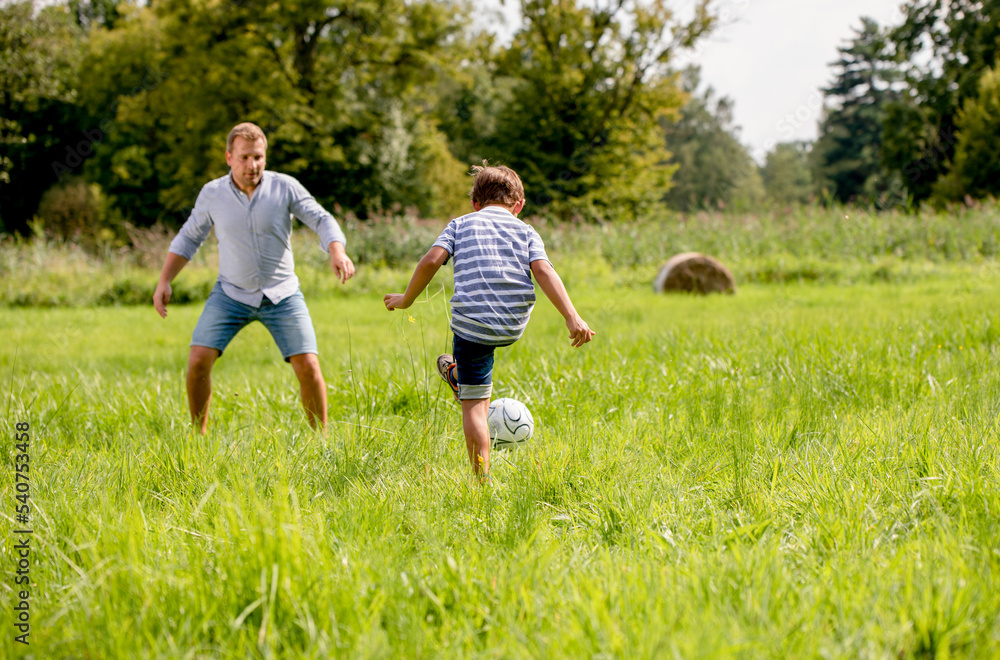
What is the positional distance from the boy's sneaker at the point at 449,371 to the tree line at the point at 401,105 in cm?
2032

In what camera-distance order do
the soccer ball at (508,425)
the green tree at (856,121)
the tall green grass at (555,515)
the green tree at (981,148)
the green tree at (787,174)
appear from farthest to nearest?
the green tree at (787,174), the green tree at (856,121), the green tree at (981,148), the soccer ball at (508,425), the tall green grass at (555,515)

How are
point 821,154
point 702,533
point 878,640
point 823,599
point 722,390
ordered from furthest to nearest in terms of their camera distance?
point 821,154 < point 722,390 < point 702,533 < point 823,599 < point 878,640

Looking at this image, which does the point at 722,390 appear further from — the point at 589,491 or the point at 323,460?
the point at 323,460

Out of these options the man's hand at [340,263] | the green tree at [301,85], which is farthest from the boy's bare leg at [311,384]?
the green tree at [301,85]

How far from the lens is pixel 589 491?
2.70 meters

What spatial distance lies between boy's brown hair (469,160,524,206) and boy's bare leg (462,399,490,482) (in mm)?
957

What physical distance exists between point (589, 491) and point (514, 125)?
30799 mm

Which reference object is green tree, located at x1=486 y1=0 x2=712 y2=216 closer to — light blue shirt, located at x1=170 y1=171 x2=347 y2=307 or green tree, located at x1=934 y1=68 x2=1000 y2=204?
green tree, located at x1=934 y1=68 x2=1000 y2=204

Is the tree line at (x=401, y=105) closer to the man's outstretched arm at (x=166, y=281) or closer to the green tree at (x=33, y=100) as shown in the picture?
the green tree at (x=33, y=100)

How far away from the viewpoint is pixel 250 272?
4.12m

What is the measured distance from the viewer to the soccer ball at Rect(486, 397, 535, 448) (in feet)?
11.7

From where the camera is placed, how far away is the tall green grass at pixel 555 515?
1.71 metres

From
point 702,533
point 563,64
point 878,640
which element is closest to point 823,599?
point 878,640

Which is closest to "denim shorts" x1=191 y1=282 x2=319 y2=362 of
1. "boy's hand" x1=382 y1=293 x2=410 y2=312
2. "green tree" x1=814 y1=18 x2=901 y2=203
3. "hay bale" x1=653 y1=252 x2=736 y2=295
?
"boy's hand" x1=382 y1=293 x2=410 y2=312
